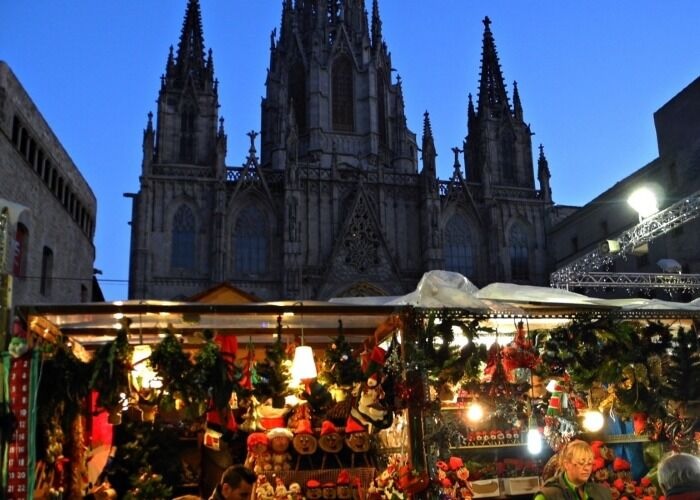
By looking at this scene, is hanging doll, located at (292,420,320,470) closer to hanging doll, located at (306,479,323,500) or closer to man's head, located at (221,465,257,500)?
hanging doll, located at (306,479,323,500)

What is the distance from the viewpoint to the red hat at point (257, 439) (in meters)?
7.38

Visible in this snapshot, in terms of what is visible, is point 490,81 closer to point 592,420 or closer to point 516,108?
point 516,108

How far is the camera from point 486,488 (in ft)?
24.1

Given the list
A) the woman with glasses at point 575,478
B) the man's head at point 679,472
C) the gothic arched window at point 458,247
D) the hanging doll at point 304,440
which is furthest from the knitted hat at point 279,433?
the gothic arched window at point 458,247

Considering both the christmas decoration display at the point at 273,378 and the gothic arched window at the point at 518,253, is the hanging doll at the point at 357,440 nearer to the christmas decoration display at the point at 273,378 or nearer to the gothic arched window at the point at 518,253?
the christmas decoration display at the point at 273,378

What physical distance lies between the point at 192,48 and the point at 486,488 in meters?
36.2

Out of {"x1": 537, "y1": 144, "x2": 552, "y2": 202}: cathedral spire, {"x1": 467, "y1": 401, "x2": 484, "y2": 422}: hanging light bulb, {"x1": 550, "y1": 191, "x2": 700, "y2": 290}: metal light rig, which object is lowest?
{"x1": 467, "y1": 401, "x2": 484, "y2": 422}: hanging light bulb

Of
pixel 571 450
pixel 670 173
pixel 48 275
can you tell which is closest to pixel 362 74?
pixel 670 173

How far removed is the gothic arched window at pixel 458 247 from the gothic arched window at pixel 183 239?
13299mm

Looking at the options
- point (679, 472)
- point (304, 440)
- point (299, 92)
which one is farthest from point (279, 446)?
point (299, 92)

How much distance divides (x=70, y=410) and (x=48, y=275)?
622 inches

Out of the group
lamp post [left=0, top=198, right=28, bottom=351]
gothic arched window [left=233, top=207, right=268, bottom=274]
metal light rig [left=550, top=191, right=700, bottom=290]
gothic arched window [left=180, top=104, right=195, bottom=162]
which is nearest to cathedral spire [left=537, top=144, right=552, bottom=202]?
gothic arched window [left=233, top=207, right=268, bottom=274]

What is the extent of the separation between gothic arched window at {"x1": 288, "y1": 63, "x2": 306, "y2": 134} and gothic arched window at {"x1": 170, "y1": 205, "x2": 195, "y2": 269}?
990 cm

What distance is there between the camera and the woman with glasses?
418cm
